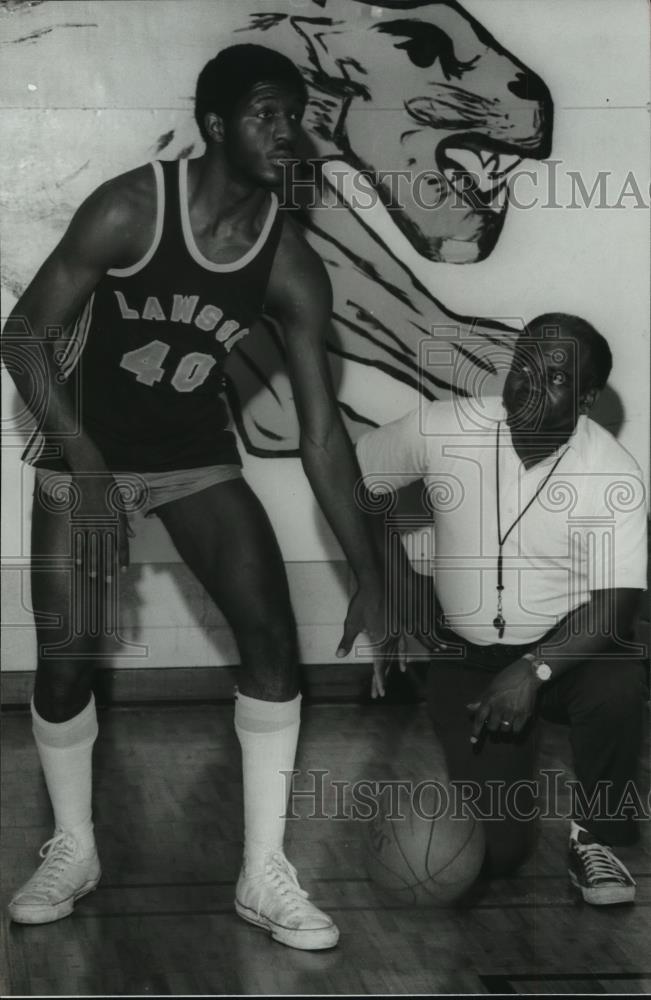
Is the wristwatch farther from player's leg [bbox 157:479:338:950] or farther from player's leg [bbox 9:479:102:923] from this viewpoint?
player's leg [bbox 9:479:102:923]

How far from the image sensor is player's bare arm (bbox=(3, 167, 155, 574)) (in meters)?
2.76

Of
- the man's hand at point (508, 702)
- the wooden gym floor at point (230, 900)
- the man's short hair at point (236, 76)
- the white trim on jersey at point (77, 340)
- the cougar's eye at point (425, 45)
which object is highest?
the cougar's eye at point (425, 45)

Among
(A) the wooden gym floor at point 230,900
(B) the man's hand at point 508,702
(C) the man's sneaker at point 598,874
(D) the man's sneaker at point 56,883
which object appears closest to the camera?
(A) the wooden gym floor at point 230,900

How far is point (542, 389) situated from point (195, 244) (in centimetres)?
84

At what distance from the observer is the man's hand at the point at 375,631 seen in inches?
117

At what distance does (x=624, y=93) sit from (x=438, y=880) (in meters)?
1.79

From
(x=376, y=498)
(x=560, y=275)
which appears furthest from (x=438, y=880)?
(x=560, y=275)

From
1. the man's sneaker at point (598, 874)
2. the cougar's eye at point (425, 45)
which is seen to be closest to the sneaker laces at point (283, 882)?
the man's sneaker at point (598, 874)

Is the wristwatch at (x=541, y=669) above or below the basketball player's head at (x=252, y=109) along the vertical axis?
below

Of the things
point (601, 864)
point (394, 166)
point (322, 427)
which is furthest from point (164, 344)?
point (601, 864)

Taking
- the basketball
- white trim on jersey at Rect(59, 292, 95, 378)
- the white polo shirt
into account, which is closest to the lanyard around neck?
the white polo shirt

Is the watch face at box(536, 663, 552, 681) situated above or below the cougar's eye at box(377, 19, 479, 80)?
below

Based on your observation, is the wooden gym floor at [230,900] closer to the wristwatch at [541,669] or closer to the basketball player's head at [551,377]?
the wristwatch at [541,669]

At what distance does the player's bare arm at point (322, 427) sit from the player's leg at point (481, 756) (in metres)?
0.16
